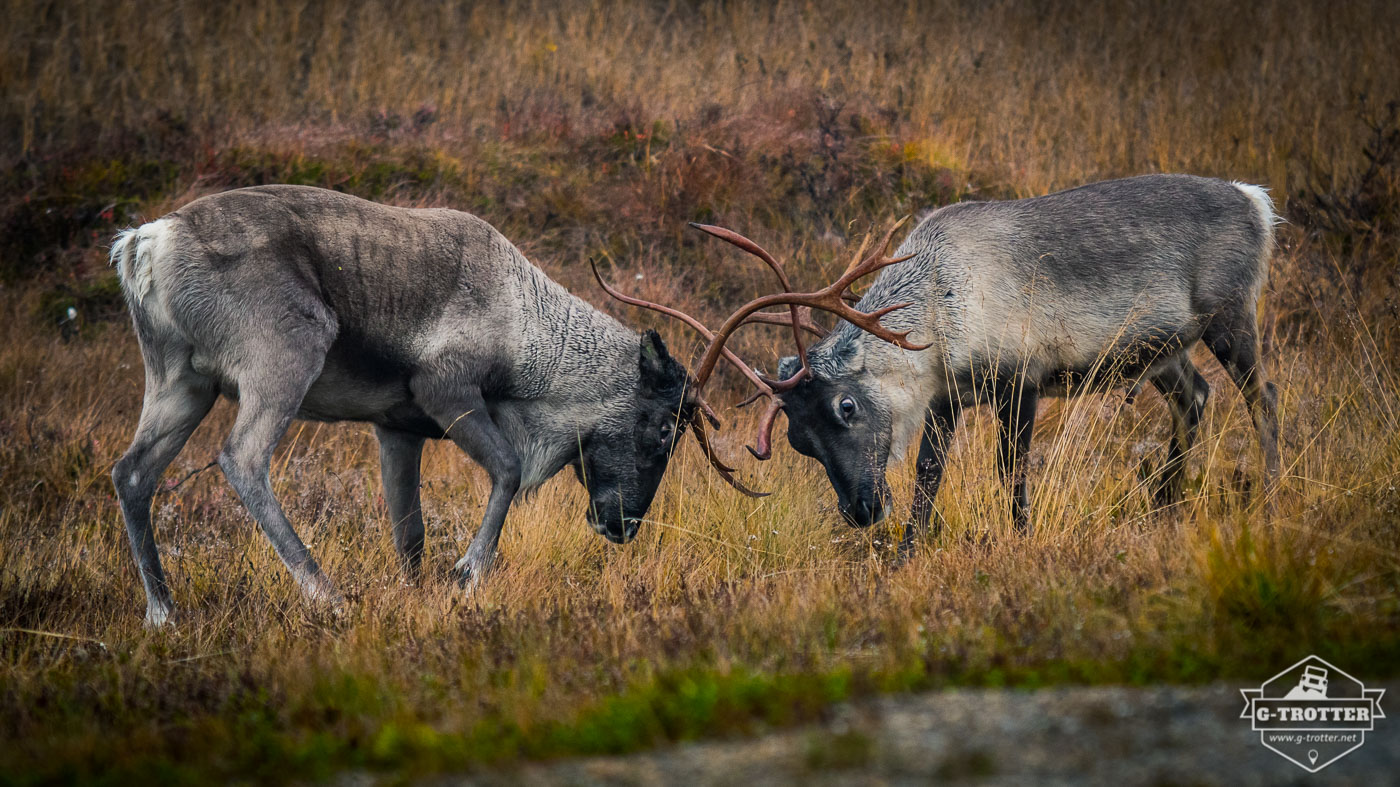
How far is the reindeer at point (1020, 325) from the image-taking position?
731cm

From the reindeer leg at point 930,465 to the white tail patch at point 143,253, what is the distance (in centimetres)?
419

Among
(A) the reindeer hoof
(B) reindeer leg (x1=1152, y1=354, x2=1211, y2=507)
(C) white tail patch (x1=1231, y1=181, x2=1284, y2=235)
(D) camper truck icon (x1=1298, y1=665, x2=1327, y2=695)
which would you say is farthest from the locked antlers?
(D) camper truck icon (x1=1298, y1=665, x2=1327, y2=695)

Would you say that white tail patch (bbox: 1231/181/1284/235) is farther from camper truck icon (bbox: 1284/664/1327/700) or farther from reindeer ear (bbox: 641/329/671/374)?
camper truck icon (bbox: 1284/664/1327/700)

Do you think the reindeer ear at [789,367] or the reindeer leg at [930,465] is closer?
the reindeer leg at [930,465]

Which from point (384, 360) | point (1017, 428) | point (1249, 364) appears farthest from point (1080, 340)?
point (384, 360)

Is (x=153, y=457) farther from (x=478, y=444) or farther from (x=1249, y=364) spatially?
(x=1249, y=364)

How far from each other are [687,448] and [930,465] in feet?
6.03

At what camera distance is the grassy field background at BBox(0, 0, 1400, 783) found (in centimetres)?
425

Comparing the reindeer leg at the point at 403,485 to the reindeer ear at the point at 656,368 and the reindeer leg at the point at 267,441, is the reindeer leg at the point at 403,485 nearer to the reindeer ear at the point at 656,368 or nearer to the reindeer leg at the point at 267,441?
the reindeer leg at the point at 267,441

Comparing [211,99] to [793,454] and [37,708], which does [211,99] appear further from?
[37,708]

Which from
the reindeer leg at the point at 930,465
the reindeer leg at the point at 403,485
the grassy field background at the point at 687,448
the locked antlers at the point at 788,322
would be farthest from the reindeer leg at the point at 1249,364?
the reindeer leg at the point at 403,485

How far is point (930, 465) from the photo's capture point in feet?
24.0

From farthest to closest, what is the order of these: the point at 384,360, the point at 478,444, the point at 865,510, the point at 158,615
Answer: the point at 865,510 → the point at 478,444 → the point at 384,360 → the point at 158,615

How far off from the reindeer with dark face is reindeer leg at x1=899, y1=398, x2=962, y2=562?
3.81 ft
